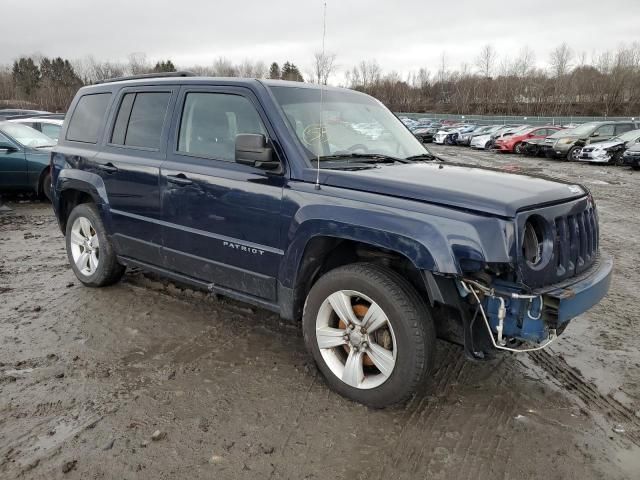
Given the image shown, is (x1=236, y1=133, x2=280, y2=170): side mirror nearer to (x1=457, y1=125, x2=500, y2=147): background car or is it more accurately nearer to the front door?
the front door

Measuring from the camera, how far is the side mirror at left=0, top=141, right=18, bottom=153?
964 centimetres

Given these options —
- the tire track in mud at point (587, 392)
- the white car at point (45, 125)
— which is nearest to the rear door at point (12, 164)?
the white car at point (45, 125)

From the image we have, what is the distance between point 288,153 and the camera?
3531 mm

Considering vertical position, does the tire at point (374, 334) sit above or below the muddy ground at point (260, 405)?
above

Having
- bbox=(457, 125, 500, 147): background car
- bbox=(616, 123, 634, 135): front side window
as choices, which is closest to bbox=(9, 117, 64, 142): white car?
bbox=(616, 123, 634, 135): front side window

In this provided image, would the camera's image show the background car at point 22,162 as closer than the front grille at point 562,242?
No

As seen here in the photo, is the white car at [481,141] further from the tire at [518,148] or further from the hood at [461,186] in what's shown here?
the hood at [461,186]

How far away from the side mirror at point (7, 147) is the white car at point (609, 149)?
18.8m

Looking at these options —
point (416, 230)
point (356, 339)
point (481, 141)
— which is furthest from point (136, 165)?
point (481, 141)

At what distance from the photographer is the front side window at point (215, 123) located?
3824mm

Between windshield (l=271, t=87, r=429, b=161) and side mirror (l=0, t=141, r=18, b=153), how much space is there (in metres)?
7.81

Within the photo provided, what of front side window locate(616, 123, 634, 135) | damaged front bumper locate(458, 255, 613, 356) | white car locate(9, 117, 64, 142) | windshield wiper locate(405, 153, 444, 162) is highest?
front side window locate(616, 123, 634, 135)

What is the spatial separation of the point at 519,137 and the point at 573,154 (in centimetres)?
501

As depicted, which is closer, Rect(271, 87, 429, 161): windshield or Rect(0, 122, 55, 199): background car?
Rect(271, 87, 429, 161): windshield
